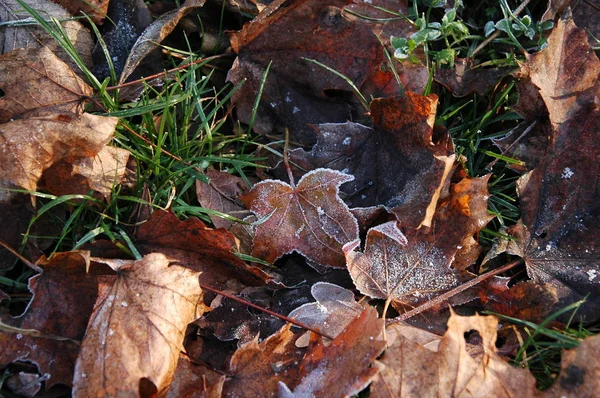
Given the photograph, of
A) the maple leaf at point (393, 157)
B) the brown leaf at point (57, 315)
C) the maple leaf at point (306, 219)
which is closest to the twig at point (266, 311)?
the maple leaf at point (306, 219)

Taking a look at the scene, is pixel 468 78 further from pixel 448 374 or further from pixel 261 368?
pixel 261 368

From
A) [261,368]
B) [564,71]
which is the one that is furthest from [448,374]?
[564,71]

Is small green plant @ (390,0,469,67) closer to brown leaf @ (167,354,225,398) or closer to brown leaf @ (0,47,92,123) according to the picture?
brown leaf @ (0,47,92,123)

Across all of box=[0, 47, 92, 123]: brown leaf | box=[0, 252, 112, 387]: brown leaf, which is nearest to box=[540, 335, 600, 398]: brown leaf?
box=[0, 252, 112, 387]: brown leaf

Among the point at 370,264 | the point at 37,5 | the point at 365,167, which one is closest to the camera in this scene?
the point at 370,264

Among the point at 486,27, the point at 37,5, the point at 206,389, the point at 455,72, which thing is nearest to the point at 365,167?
the point at 455,72

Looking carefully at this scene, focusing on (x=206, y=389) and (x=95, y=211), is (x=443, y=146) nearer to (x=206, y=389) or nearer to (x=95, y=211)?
(x=206, y=389)
